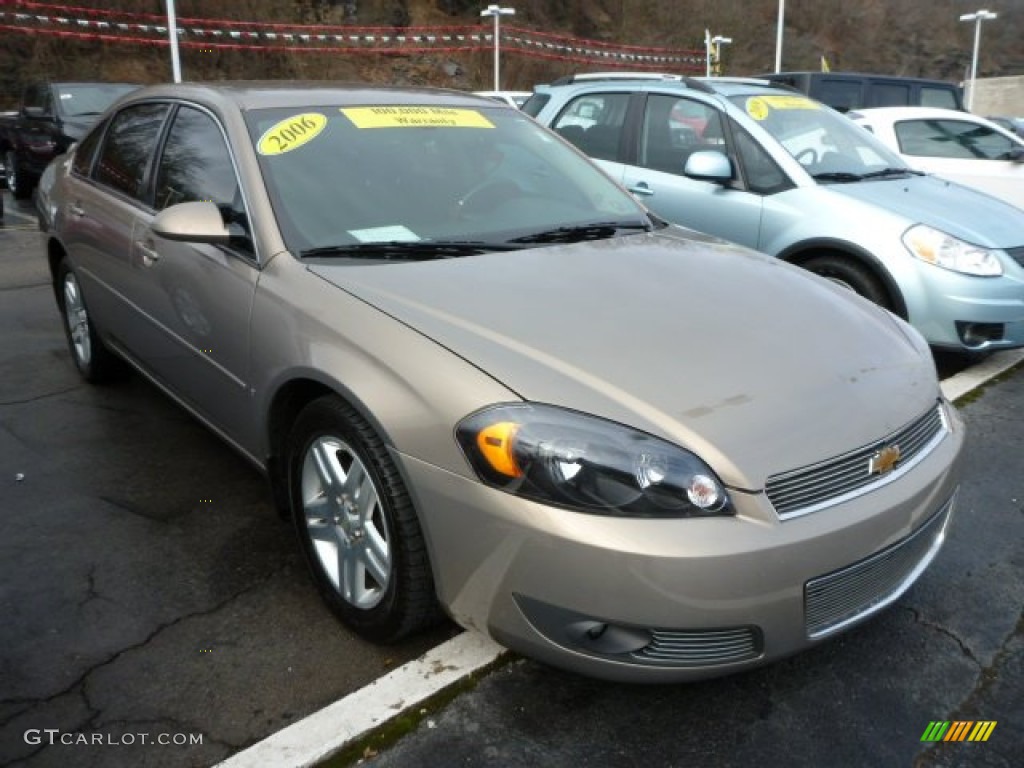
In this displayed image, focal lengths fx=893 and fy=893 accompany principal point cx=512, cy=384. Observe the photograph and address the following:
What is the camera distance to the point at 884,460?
2.25m

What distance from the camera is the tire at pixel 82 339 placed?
4480 mm

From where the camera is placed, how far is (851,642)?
8.33 feet

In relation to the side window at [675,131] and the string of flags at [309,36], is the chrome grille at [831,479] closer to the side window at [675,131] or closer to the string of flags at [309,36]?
the side window at [675,131]

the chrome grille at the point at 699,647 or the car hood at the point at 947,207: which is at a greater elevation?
the car hood at the point at 947,207

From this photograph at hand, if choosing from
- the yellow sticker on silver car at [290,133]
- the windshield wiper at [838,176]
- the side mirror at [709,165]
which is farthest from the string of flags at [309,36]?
the yellow sticker on silver car at [290,133]

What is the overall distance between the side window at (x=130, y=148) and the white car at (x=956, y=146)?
6541mm

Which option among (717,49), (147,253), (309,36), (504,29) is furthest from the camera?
(717,49)

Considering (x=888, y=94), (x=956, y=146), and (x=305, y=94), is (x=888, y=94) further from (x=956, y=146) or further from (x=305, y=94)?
(x=305, y=94)

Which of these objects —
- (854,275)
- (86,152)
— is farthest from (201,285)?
(854,275)

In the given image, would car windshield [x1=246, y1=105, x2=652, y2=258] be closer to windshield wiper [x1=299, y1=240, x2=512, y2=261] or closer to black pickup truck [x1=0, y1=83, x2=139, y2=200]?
windshield wiper [x1=299, y1=240, x2=512, y2=261]

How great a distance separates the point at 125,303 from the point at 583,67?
121 feet

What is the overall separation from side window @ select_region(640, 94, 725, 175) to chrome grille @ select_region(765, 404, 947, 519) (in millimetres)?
3620

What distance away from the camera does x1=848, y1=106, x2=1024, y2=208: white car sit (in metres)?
8.11

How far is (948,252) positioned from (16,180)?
12751 millimetres
